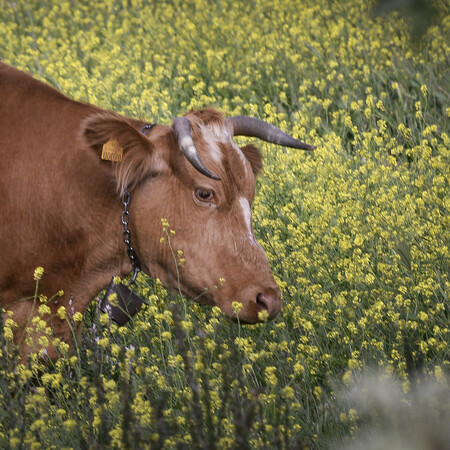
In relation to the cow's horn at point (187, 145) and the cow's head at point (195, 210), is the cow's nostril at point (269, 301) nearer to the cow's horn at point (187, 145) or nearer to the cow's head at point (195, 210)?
the cow's head at point (195, 210)

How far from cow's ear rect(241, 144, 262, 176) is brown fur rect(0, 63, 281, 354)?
42cm

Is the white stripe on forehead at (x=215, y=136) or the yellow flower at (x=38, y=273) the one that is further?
the white stripe on forehead at (x=215, y=136)

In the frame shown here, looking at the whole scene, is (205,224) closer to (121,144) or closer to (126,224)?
(126,224)

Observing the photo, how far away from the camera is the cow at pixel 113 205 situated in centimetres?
402

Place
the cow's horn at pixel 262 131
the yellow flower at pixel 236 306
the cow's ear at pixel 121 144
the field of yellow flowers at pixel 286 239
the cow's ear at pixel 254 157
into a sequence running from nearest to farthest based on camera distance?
the field of yellow flowers at pixel 286 239 < the yellow flower at pixel 236 306 < the cow's ear at pixel 121 144 < the cow's horn at pixel 262 131 < the cow's ear at pixel 254 157

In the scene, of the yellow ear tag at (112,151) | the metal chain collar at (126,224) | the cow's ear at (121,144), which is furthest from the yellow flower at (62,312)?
the yellow ear tag at (112,151)

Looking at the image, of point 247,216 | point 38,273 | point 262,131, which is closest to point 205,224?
point 247,216

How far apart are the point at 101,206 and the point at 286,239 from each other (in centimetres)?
185

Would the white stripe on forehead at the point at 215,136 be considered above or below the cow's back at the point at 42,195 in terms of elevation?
above

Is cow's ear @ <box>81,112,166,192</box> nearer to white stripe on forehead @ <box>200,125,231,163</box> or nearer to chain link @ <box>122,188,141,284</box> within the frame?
chain link @ <box>122,188,141,284</box>

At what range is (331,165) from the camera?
19.3 ft

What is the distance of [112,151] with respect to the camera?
4.03 metres

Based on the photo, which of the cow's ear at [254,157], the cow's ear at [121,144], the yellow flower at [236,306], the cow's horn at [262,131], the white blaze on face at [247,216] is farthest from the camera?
the cow's ear at [254,157]

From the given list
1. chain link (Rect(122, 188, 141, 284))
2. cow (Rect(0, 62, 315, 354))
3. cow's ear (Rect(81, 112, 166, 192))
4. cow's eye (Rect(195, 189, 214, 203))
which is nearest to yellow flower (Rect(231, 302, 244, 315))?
cow (Rect(0, 62, 315, 354))
